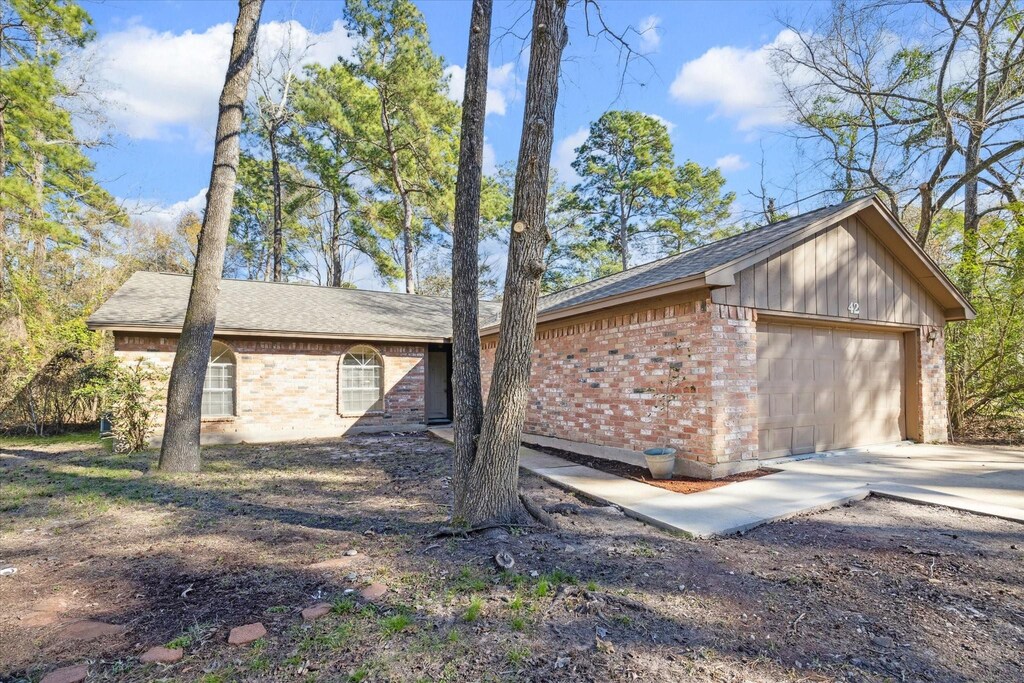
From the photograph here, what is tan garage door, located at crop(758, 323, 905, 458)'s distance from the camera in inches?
272

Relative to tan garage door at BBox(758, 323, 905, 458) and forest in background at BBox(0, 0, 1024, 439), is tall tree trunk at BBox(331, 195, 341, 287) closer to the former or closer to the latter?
forest in background at BBox(0, 0, 1024, 439)

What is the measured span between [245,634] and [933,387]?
10.6 metres

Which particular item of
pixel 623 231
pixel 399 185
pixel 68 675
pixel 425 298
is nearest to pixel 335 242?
pixel 399 185

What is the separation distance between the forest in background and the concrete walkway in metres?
4.33

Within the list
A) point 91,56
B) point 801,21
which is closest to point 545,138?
point 801,21

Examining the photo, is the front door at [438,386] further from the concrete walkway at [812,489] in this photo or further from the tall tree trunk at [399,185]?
the concrete walkway at [812,489]

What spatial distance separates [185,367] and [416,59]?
1527 centimetres

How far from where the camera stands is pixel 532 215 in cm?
395

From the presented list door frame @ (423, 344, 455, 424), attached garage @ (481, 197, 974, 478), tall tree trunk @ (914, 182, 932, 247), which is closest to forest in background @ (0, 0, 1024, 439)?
tall tree trunk @ (914, 182, 932, 247)

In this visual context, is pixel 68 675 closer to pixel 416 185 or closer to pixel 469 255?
pixel 469 255

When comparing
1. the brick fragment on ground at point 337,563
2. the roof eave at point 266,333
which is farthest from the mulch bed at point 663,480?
the roof eave at point 266,333

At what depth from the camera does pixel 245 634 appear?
2.51 metres

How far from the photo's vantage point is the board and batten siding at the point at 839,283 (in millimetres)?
6547

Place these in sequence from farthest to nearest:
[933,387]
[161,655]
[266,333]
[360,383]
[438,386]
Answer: [438,386] → [360,383] → [266,333] → [933,387] → [161,655]
